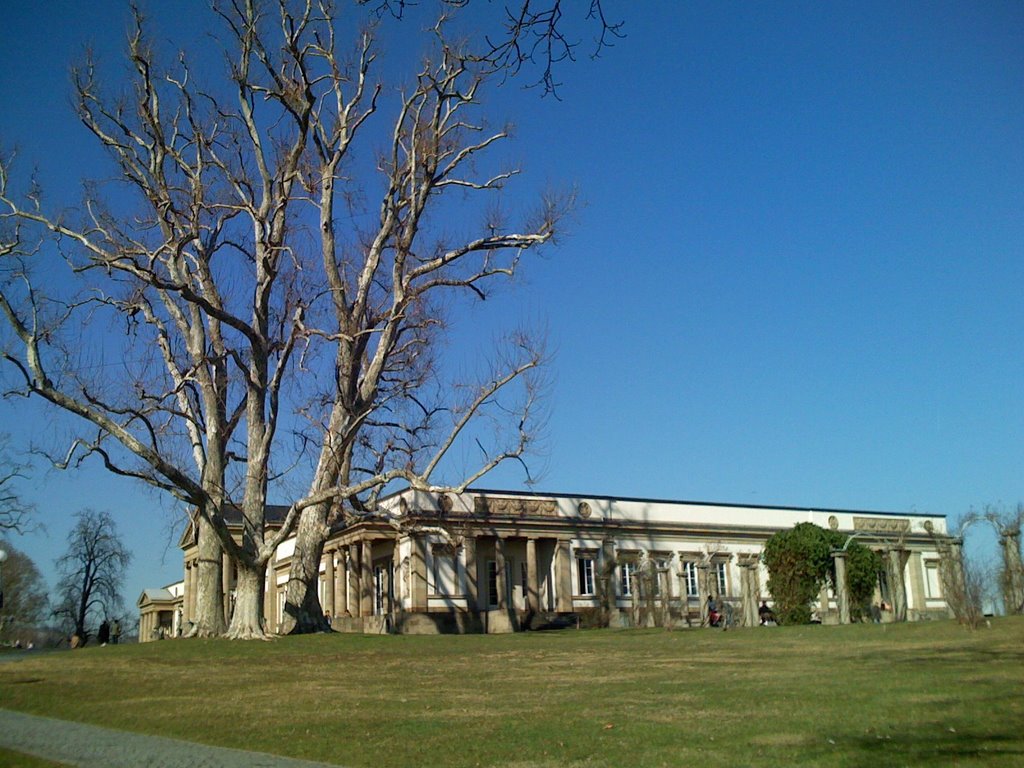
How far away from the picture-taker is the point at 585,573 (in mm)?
54344

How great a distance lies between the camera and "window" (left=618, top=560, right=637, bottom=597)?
55463 mm

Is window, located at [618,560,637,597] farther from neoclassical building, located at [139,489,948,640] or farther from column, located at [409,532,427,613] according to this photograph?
column, located at [409,532,427,613]

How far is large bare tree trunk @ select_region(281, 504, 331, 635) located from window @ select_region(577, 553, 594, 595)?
2411 cm

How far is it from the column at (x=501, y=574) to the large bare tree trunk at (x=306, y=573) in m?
20.0

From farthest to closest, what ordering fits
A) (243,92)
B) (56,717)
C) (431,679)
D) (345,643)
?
(243,92)
(345,643)
(431,679)
(56,717)

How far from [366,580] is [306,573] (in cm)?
2138

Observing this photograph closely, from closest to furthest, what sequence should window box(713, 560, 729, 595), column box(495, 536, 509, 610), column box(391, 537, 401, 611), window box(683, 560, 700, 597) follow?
column box(391, 537, 401, 611) < column box(495, 536, 509, 610) < window box(683, 560, 700, 597) < window box(713, 560, 729, 595)

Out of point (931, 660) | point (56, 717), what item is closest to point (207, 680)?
point (56, 717)

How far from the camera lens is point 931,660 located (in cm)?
1658

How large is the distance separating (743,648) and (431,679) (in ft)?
25.2

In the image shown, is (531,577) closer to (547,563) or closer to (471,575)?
(547,563)

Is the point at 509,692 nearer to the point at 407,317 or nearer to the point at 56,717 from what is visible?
the point at 56,717

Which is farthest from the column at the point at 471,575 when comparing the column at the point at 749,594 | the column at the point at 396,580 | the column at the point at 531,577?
the column at the point at 749,594

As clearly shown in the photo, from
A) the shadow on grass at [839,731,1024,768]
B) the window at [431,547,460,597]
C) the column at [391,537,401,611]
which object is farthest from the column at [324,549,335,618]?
the shadow on grass at [839,731,1024,768]
